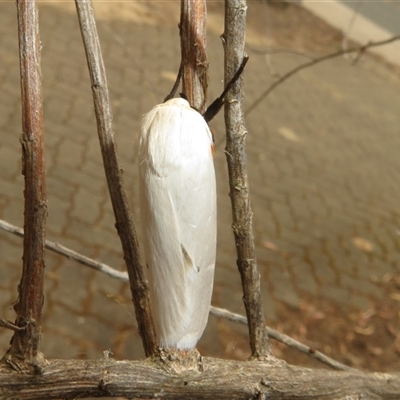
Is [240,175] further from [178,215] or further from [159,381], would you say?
[159,381]

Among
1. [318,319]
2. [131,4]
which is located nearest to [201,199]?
[318,319]

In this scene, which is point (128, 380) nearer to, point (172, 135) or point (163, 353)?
point (163, 353)

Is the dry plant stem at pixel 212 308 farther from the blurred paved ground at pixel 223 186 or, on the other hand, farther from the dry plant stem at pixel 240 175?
the blurred paved ground at pixel 223 186

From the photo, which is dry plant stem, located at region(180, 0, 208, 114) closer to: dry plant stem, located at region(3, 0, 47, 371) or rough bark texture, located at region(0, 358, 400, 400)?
dry plant stem, located at region(3, 0, 47, 371)

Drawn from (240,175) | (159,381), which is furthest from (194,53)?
(159,381)

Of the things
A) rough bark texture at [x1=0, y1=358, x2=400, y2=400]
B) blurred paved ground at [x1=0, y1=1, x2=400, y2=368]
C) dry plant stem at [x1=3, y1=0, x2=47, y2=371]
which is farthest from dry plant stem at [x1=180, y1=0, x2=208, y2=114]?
blurred paved ground at [x1=0, y1=1, x2=400, y2=368]
